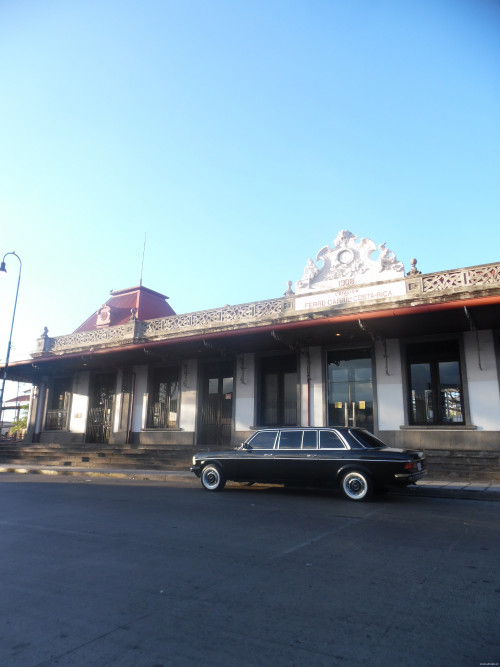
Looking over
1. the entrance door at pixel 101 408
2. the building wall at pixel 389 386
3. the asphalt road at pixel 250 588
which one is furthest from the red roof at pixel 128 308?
the asphalt road at pixel 250 588

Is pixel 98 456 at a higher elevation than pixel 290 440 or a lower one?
lower

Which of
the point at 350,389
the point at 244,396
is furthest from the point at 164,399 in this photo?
the point at 350,389

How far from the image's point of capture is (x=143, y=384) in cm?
2172

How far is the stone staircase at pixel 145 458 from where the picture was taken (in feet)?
42.5

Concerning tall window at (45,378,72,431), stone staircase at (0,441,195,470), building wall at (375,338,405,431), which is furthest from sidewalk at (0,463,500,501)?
tall window at (45,378,72,431)

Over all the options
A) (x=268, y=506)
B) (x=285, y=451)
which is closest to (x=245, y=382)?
(x=285, y=451)

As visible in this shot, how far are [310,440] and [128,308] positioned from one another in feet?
61.7

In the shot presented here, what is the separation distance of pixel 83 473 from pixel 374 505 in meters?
11.0

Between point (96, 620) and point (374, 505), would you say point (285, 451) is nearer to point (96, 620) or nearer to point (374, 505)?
point (374, 505)

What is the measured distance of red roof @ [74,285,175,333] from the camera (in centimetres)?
2623

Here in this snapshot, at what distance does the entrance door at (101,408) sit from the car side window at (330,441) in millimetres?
14431

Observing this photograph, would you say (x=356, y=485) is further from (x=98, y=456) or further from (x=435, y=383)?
(x=98, y=456)

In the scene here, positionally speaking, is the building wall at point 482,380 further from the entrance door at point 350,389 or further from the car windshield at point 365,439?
the car windshield at point 365,439

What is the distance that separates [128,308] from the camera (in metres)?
27.1
